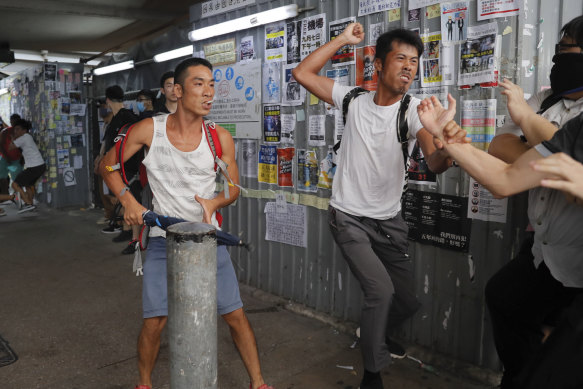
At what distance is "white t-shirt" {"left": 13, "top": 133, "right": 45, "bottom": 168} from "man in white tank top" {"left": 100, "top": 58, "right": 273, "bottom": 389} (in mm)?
8545

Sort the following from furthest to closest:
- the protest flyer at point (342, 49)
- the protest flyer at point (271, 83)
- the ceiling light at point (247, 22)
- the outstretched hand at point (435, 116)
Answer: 1. the protest flyer at point (271, 83)
2. the ceiling light at point (247, 22)
3. the protest flyer at point (342, 49)
4. the outstretched hand at point (435, 116)

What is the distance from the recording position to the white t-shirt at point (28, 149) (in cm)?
1049

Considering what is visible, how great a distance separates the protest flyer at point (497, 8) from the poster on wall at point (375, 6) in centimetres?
69

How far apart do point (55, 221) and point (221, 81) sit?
5850mm

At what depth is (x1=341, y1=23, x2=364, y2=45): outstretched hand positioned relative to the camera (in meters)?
3.44

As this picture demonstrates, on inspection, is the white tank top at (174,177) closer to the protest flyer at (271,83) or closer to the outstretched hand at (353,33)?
the outstretched hand at (353,33)

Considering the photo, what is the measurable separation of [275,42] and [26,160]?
802cm

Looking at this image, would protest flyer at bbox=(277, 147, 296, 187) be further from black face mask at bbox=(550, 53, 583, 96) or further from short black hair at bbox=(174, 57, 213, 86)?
black face mask at bbox=(550, 53, 583, 96)

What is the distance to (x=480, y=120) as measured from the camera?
329 cm

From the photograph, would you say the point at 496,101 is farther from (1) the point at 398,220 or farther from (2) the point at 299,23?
(2) the point at 299,23

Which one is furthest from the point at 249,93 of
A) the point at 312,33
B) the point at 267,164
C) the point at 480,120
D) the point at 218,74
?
the point at 480,120

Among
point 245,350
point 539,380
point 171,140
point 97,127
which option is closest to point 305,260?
point 245,350

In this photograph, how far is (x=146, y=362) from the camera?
299 centimetres

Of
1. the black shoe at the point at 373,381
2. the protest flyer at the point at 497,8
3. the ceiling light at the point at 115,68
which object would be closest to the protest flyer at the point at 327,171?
the protest flyer at the point at 497,8
